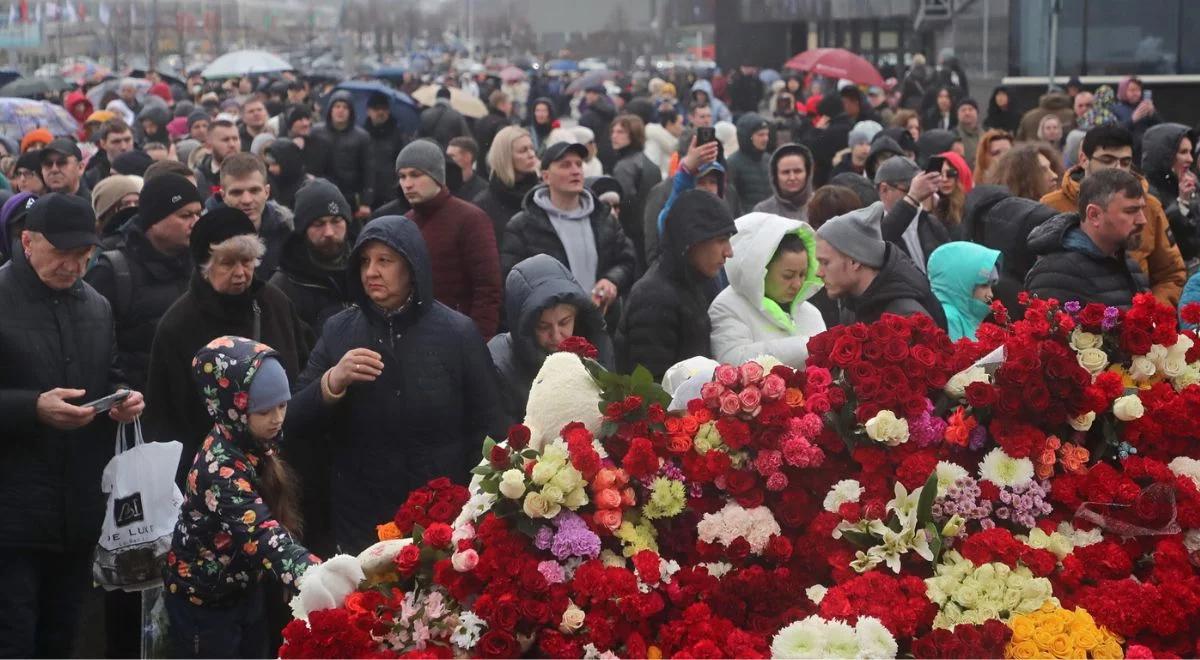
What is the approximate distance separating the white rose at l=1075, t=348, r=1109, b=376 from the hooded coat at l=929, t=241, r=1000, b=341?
2692 millimetres

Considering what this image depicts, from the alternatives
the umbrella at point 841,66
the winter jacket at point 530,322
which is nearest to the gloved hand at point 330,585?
the winter jacket at point 530,322

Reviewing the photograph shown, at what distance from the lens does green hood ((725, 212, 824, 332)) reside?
240 inches

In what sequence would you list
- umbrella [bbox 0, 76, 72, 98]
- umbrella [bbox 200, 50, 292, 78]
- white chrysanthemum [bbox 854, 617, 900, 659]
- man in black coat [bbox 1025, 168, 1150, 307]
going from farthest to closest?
umbrella [bbox 200, 50, 292, 78] → umbrella [bbox 0, 76, 72, 98] → man in black coat [bbox 1025, 168, 1150, 307] → white chrysanthemum [bbox 854, 617, 900, 659]

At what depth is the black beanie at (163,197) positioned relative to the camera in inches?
265

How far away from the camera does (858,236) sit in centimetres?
592

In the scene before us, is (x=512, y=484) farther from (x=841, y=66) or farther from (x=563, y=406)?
(x=841, y=66)

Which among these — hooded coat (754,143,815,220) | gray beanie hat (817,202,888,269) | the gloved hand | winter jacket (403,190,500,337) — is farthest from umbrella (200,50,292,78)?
the gloved hand

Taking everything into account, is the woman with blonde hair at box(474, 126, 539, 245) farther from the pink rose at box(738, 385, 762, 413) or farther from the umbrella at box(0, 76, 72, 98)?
→ the umbrella at box(0, 76, 72, 98)

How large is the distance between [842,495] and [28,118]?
14400 mm

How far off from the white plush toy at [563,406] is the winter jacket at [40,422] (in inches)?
95.4

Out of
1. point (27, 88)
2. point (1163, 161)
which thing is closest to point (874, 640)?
point (1163, 161)

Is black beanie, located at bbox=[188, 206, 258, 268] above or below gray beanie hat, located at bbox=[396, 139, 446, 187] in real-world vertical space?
below

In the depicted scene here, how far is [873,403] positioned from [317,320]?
3.91 metres

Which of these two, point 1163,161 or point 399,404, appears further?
point 1163,161
